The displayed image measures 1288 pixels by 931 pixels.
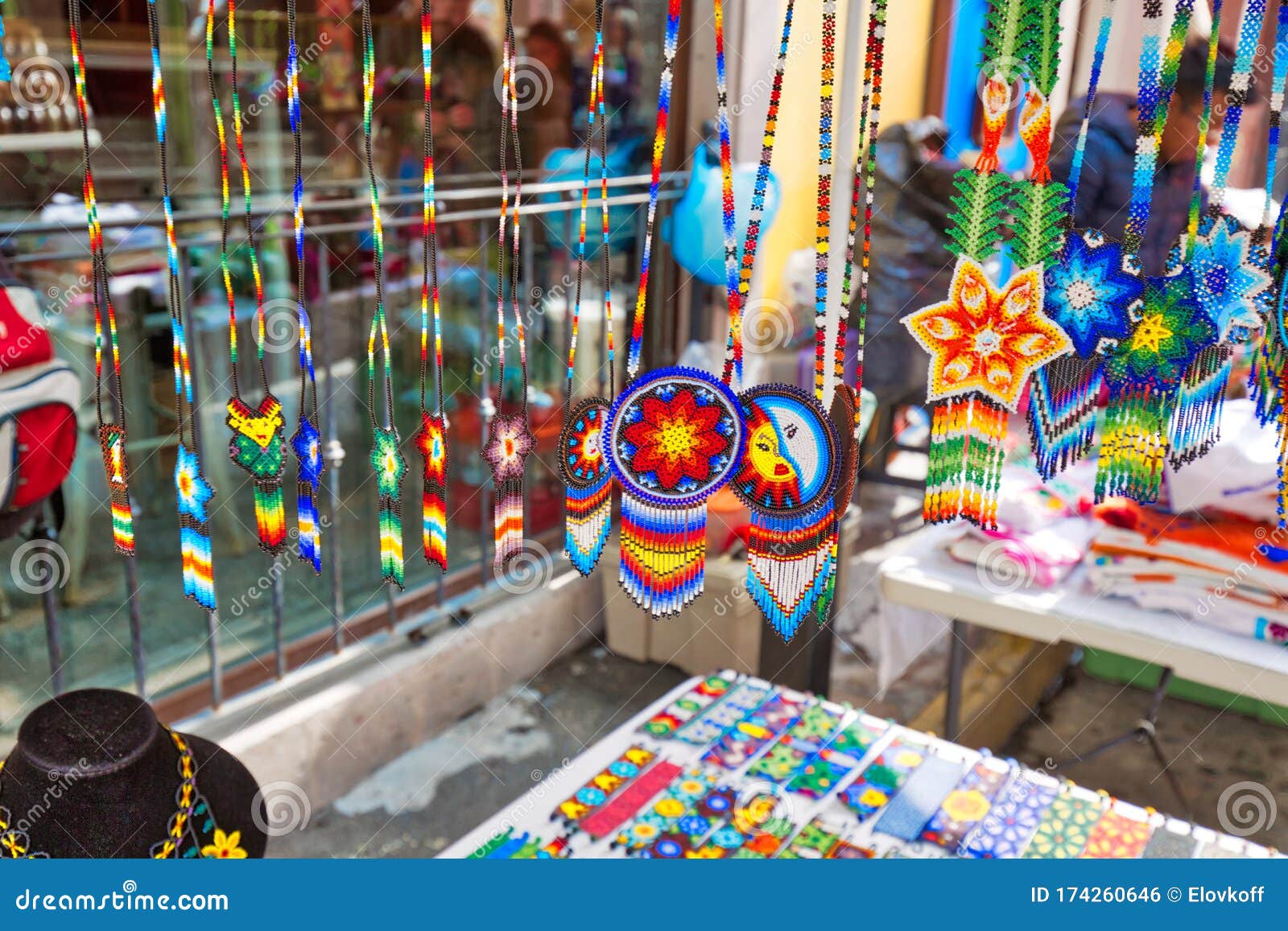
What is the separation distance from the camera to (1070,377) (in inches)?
56.1

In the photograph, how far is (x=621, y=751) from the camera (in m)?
2.13

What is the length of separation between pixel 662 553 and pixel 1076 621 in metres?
1.26

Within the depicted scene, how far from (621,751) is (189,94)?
2352 mm

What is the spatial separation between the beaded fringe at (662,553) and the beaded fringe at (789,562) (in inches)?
2.8

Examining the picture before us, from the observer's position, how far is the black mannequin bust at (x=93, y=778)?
1.45 m

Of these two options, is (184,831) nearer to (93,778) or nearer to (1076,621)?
(93,778)

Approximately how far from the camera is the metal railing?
249 centimetres

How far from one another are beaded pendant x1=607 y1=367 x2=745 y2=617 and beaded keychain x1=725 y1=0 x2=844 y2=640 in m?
0.03

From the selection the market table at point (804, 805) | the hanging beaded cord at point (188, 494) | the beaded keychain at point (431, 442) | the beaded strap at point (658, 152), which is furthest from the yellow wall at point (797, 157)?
the hanging beaded cord at point (188, 494)

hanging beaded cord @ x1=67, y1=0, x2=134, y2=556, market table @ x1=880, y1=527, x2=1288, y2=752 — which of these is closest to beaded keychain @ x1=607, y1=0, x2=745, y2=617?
hanging beaded cord @ x1=67, y1=0, x2=134, y2=556

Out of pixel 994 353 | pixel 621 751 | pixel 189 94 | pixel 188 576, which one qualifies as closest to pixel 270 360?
pixel 189 94

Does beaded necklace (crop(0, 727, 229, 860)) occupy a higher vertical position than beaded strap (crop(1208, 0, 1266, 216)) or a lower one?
lower

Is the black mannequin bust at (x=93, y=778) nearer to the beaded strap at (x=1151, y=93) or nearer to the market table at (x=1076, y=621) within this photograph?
the beaded strap at (x=1151, y=93)

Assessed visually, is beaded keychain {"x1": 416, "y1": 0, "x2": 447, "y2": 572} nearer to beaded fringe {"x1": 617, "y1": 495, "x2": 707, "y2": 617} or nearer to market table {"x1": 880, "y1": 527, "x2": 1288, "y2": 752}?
beaded fringe {"x1": 617, "y1": 495, "x2": 707, "y2": 617}
